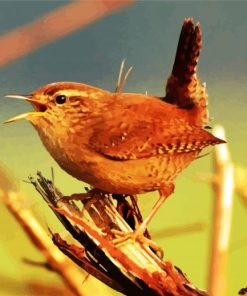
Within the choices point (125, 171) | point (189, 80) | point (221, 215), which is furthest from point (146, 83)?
point (221, 215)

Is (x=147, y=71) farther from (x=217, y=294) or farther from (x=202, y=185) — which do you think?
(x=217, y=294)

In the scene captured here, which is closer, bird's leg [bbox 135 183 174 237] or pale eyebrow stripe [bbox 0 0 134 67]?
pale eyebrow stripe [bbox 0 0 134 67]

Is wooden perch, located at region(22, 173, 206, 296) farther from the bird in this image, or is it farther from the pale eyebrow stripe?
the pale eyebrow stripe

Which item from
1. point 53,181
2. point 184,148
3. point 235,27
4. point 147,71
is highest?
point 235,27

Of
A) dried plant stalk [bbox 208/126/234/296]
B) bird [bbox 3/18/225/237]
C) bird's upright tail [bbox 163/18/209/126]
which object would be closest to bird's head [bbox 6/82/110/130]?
bird [bbox 3/18/225/237]

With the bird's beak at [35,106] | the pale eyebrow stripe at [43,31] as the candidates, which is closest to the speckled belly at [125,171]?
the bird's beak at [35,106]

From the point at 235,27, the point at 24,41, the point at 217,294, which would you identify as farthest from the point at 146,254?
the point at 24,41

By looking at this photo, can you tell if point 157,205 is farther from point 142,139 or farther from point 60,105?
point 60,105

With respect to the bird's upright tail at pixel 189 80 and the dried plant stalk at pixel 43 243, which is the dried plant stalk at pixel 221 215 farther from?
the dried plant stalk at pixel 43 243
